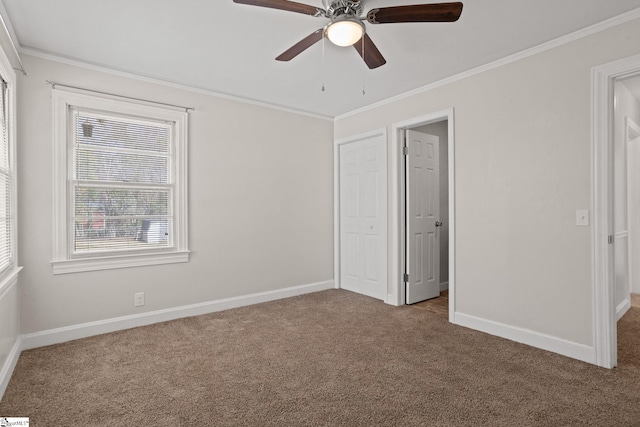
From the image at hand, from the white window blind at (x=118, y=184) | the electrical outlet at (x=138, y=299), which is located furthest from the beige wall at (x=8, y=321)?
the electrical outlet at (x=138, y=299)

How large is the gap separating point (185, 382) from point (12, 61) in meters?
2.76

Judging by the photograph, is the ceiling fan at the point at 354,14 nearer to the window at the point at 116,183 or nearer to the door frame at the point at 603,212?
the door frame at the point at 603,212

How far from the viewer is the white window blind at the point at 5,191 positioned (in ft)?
7.87

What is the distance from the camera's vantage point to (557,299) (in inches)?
109

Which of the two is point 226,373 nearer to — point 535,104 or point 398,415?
point 398,415

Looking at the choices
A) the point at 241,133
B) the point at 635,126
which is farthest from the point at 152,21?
the point at 635,126

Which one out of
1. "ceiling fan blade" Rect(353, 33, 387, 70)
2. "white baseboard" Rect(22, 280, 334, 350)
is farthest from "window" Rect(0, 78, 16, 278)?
"ceiling fan blade" Rect(353, 33, 387, 70)

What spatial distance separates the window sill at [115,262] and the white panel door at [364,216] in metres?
2.19

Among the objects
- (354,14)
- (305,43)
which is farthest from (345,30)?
(305,43)

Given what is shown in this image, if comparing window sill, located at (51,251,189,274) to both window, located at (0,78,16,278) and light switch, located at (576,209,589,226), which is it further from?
light switch, located at (576,209,589,226)

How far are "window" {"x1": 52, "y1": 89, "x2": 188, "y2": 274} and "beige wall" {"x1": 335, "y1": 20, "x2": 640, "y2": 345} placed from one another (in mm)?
2915

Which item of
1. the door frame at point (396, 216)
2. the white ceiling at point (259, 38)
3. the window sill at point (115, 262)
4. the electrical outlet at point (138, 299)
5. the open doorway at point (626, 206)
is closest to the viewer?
the white ceiling at point (259, 38)

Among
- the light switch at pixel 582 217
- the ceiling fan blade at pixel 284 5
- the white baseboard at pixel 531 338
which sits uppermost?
the ceiling fan blade at pixel 284 5

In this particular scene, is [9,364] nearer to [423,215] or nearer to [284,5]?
[284,5]
